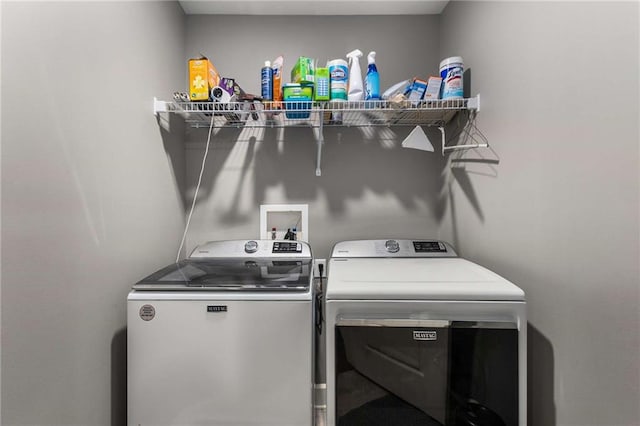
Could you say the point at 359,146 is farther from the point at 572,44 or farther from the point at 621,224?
the point at 621,224

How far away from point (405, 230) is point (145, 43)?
68.2 inches

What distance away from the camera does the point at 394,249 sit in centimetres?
184

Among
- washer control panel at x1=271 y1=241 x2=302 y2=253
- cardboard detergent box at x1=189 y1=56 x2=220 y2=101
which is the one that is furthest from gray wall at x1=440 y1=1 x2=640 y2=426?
cardboard detergent box at x1=189 y1=56 x2=220 y2=101

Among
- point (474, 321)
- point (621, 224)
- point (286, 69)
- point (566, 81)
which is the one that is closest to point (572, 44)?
point (566, 81)

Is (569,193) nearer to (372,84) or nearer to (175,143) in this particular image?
(372,84)

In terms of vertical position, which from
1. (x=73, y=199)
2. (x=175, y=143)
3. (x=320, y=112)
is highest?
(x=320, y=112)

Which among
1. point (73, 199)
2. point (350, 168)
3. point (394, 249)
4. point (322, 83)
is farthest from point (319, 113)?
point (73, 199)

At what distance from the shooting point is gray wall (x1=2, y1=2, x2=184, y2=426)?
2.97 feet

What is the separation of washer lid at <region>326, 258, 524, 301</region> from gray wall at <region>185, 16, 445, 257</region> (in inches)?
25.0

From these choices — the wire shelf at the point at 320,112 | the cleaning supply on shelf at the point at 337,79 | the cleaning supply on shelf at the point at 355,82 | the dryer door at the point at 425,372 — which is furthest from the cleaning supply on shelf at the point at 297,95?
the dryer door at the point at 425,372

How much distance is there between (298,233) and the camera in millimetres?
2068

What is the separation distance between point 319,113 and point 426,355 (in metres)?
1.26

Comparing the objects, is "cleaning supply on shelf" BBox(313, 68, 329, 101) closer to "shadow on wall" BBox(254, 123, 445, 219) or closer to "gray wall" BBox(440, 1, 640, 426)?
"shadow on wall" BBox(254, 123, 445, 219)

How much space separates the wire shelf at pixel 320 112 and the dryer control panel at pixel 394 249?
71 centimetres
